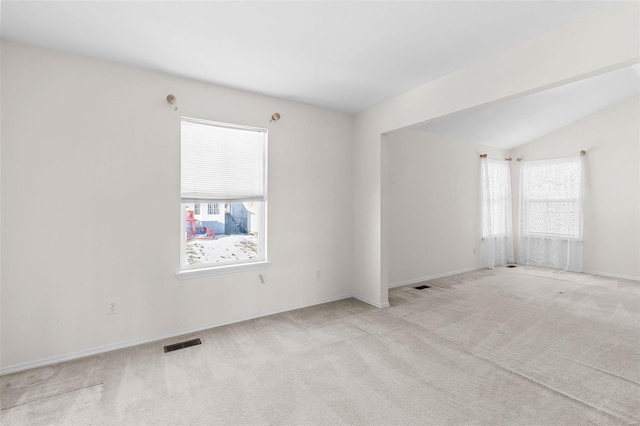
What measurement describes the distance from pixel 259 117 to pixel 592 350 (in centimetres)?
397

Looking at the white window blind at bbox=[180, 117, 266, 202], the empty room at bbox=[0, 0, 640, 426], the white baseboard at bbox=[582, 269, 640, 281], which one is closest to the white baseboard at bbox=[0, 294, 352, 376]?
the empty room at bbox=[0, 0, 640, 426]

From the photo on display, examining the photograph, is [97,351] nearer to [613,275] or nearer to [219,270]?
[219,270]

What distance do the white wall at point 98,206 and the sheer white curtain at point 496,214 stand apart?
466 centimetres

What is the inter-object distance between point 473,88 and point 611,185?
15.4 feet

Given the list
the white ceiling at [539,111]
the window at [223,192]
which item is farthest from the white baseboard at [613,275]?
the window at [223,192]

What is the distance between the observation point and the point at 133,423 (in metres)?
1.75

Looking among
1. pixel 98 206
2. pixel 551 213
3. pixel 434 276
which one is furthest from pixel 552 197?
pixel 98 206

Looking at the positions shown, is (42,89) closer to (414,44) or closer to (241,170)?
(241,170)

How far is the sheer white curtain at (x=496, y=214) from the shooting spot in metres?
6.02

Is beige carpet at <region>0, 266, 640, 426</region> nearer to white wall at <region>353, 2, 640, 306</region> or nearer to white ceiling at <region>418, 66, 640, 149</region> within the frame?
white wall at <region>353, 2, 640, 306</region>

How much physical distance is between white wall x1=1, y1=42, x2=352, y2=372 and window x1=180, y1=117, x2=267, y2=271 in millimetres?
118

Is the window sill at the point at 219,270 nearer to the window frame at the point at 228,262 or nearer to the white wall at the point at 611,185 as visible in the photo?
the window frame at the point at 228,262

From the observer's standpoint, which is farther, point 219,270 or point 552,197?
point 552,197

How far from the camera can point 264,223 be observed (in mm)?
3502
